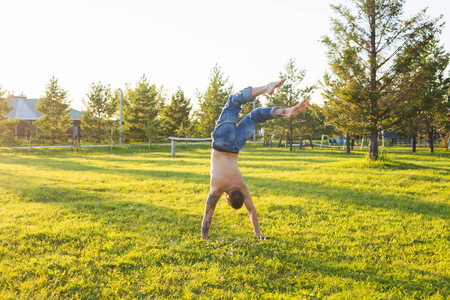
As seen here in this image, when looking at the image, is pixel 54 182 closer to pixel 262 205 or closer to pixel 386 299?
pixel 262 205

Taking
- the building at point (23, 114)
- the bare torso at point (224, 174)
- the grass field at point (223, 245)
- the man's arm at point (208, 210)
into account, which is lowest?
the grass field at point (223, 245)

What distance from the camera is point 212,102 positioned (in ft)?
140

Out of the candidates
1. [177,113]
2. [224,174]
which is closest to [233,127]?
[224,174]

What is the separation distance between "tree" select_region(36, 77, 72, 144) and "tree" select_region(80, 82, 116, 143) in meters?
2.25

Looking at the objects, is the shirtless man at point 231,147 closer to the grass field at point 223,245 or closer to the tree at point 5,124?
the grass field at point 223,245

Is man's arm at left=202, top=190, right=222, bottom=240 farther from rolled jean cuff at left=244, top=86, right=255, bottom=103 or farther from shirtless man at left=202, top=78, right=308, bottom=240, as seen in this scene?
rolled jean cuff at left=244, top=86, right=255, bottom=103

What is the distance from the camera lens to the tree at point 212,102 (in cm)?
4103

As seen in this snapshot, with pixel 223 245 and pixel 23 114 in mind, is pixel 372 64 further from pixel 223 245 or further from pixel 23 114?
pixel 23 114

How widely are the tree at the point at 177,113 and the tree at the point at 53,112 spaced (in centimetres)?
1209

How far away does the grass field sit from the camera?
404 centimetres

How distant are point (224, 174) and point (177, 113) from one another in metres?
37.5

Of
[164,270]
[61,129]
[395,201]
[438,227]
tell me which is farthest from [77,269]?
[61,129]

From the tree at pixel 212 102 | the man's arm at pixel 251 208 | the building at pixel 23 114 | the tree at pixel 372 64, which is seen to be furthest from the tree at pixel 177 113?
the man's arm at pixel 251 208

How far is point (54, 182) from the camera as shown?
38.7 feet
